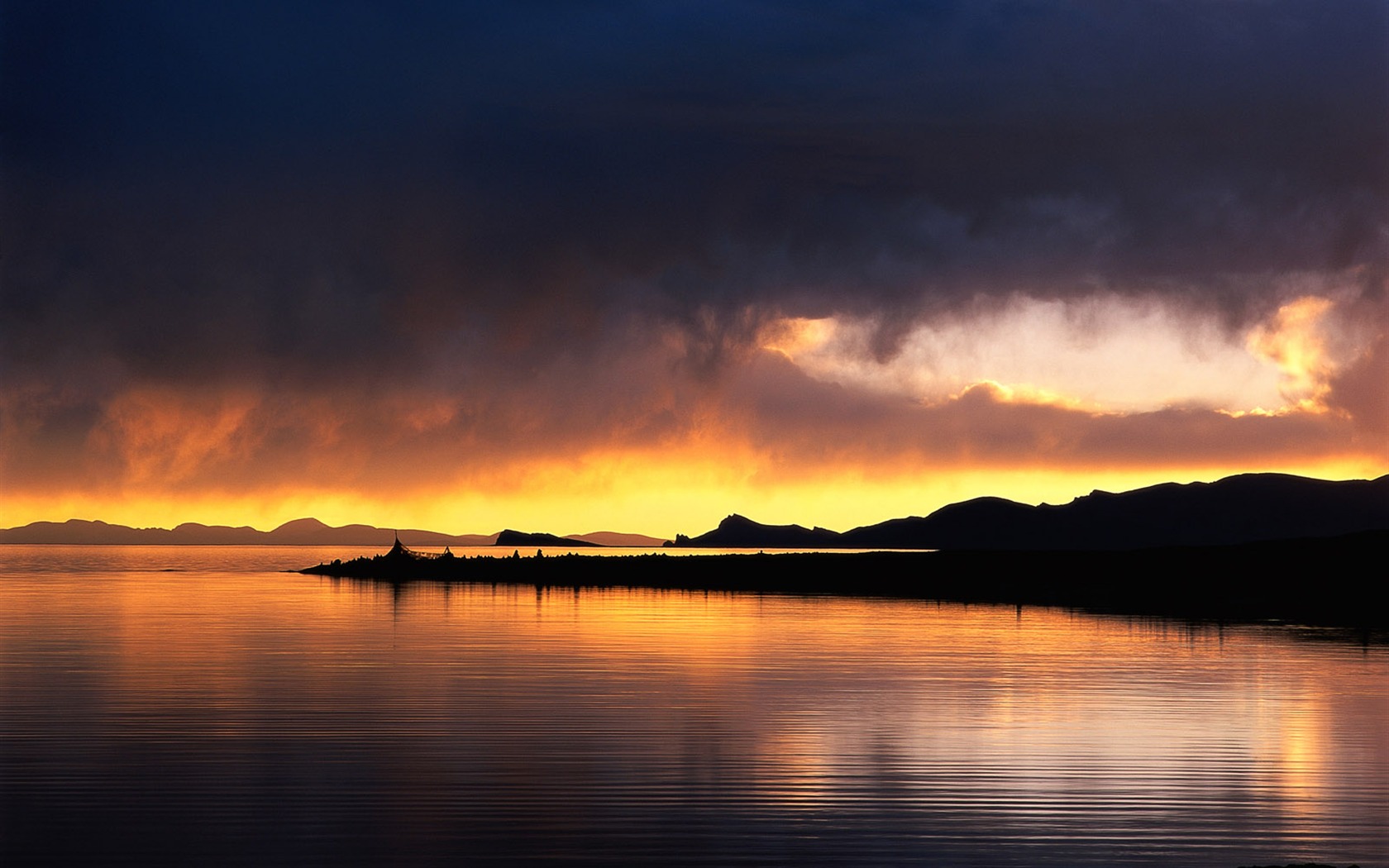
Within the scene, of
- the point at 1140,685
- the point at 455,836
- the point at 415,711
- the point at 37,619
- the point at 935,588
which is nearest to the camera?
the point at 455,836

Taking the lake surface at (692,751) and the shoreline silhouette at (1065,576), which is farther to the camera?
the shoreline silhouette at (1065,576)

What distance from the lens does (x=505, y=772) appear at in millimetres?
27172

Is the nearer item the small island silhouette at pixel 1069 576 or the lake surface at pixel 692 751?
the lake surface at pixel 692 751

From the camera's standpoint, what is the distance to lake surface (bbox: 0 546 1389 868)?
21.2 m

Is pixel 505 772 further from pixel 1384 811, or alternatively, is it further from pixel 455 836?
pixel 1384 811

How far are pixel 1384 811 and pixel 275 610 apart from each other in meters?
74.6

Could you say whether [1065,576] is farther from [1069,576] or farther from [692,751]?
[692,751]

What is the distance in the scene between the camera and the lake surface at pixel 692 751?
21203mm

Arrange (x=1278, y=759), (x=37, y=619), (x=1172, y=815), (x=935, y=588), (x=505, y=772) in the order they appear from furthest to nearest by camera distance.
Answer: (x=935, y=588) → (x=37, y=619) → (x=1278, y=759) → (x=505, y=772) → (x=1172, y=815)

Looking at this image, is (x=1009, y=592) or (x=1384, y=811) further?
(x=1009, y=592)

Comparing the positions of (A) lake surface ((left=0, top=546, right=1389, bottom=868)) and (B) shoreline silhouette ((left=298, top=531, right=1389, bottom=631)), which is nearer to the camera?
(A) lake surface ((left=0, top=546, right=1389, bottom=868))

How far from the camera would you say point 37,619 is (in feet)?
255

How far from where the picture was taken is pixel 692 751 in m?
29.8

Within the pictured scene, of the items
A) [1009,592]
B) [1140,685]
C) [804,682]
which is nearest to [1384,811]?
[1140,685]
